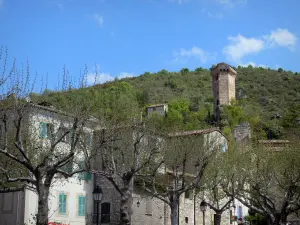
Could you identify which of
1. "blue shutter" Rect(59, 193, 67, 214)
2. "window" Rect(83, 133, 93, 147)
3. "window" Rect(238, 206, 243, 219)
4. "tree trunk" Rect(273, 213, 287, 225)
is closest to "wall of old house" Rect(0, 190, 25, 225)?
"blue shutter" Rect(59, 193, 67, 214)

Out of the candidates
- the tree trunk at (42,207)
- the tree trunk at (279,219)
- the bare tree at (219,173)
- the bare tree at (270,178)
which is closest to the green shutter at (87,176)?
the bare tree at (219,173)

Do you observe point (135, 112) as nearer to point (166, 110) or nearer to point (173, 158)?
point (173, 158)

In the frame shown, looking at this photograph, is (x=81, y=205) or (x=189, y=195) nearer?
(x=81, y=205)

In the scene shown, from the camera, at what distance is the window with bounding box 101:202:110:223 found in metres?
38.7

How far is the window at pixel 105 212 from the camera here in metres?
38.7

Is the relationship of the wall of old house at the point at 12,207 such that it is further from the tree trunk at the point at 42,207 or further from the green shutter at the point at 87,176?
the tree trunk at the point at 42,207

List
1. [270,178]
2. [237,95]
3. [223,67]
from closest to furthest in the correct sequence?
[270,178] < [223,67] < [237,95]

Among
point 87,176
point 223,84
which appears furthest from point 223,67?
point 87,176

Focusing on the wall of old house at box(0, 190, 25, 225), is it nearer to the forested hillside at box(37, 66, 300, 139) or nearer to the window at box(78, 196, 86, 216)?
the window at box(78, 196, 86, 216)

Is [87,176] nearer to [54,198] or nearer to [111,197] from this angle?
[111,197]

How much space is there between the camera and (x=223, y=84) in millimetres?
113500

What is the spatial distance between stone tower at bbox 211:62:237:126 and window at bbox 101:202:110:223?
243 feet

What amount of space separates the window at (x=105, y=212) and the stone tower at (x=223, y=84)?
74160 millimetres

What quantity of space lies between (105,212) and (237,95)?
95044 mm
